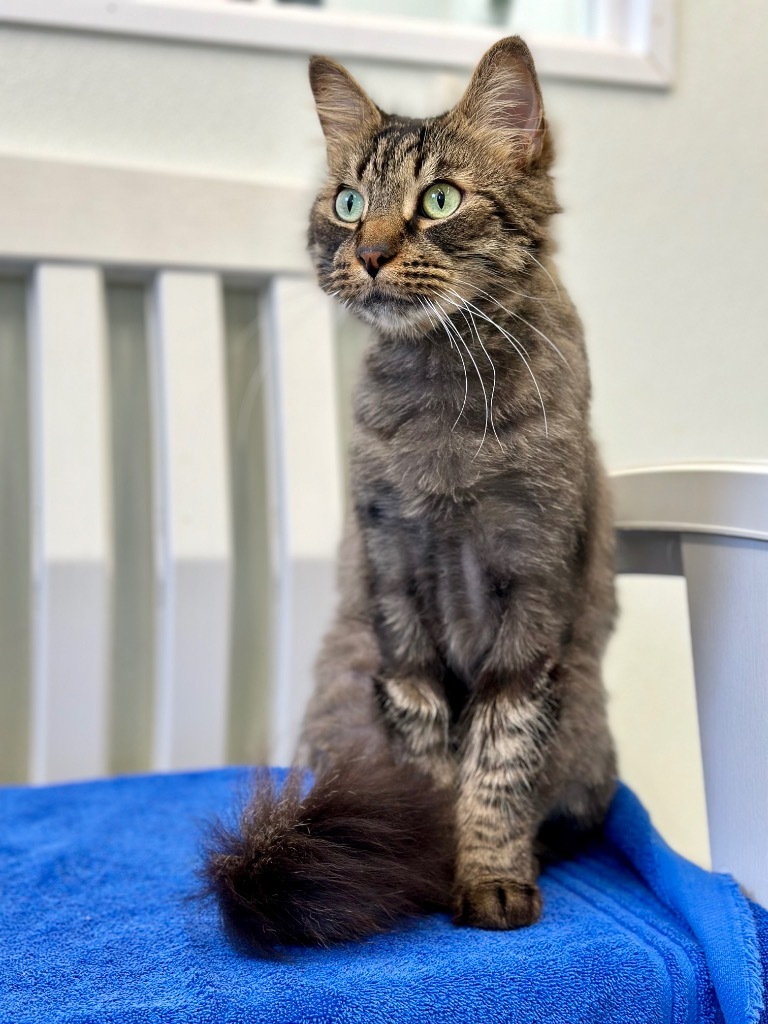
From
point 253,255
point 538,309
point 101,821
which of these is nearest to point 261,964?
point 101,821

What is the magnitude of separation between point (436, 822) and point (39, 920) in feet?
1.07

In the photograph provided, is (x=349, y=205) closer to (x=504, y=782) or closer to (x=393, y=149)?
(x=393, y=149)

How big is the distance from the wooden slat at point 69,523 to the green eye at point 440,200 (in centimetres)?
63

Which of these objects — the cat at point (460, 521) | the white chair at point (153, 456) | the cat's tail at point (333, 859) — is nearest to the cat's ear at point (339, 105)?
the cat at point (460, 521)

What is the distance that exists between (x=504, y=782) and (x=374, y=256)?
0.43 m

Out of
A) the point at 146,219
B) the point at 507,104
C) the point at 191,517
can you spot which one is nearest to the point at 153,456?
the point at 191,517

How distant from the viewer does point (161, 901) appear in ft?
2.61

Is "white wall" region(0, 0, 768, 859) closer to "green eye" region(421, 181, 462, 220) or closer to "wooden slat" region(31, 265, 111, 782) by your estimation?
"wooden slat" region(31, 265, 111, 782)

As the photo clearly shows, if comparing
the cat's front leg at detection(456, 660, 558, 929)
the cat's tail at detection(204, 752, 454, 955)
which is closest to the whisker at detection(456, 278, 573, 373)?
the cat's front leg at detection(456, 660, 558, 929)

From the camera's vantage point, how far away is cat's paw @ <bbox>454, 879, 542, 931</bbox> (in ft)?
2.38

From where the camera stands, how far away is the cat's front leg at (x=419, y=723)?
83 centimetres

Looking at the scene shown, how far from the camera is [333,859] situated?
2.26 ft

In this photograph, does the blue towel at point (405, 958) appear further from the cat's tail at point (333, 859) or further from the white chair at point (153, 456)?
the white chair at point (153, 456)

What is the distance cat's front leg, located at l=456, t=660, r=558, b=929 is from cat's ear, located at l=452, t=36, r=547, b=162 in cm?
43
